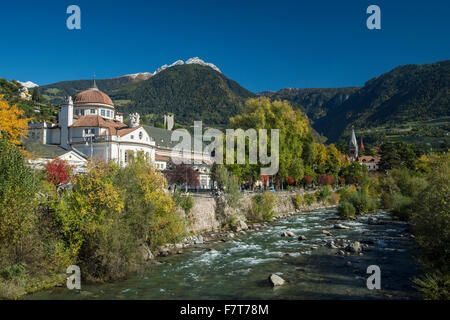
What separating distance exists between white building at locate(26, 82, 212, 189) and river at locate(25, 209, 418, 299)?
22.6 meters

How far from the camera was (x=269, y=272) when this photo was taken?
20.4 meters

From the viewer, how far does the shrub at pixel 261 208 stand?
43906mm

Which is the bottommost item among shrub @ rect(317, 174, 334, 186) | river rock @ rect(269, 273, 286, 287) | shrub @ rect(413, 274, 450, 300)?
river rock @ rect(269, 273, 286, 287)

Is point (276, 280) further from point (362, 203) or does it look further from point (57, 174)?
point (362, 203)

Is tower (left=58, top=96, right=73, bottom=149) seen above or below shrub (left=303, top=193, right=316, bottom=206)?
above

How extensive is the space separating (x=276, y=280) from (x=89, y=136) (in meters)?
45.4

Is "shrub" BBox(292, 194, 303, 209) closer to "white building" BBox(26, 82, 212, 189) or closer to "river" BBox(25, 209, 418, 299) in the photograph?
"white building" BBox(26, 82, 212, 189)

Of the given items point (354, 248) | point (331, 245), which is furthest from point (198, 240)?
point (354, 248)

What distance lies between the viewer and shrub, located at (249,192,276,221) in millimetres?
43906

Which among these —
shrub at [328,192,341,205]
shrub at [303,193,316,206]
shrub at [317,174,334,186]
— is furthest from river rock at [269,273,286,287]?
shrub at [317,174,334,186]

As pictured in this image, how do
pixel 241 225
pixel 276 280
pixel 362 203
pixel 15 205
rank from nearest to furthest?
pixel 15 205
pixel 276 280
pixel 241 225
pixel 362 203

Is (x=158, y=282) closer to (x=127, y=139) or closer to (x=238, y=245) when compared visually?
(x=238, y=245)

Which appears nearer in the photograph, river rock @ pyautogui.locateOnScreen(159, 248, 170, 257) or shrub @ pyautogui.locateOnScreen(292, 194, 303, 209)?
river rock @ pyautogui.locateOnScreen(159, 248, 170, 257)

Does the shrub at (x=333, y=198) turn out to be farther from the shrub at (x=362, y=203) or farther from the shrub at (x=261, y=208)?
the shrub at (x=261, y=208)
